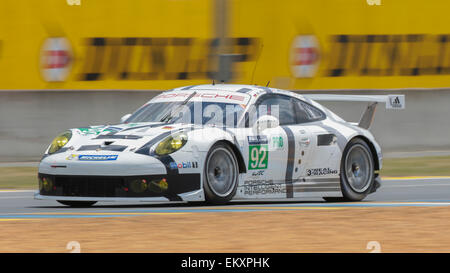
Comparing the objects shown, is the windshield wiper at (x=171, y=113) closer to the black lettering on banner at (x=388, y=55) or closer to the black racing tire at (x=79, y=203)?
the black racing tire at (x=79, y=203)

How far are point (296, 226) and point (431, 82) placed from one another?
1181cm

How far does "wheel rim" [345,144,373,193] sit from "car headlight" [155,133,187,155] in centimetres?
239

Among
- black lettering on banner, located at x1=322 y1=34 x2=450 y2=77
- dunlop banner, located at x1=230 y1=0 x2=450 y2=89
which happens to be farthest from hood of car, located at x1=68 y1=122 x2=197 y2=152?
black lettering on banner, located at x1=322 y1=34 x2=450 y2=77

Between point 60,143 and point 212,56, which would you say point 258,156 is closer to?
point 60,143

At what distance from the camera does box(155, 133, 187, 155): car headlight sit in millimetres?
9727

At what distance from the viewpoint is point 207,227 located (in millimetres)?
8617

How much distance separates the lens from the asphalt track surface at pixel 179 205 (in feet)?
31.9

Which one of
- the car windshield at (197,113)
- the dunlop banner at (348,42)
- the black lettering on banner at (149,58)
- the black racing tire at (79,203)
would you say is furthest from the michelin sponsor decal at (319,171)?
the dunlop banner at (348,42)

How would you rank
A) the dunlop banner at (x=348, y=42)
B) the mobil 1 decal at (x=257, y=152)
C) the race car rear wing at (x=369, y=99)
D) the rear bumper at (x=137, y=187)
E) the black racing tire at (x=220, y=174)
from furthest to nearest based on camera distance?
the dunlop banner at (x=348, y=42)
the race car rear wing at (x=369, y=99)
the mobil 1 decal at (x=257, y=152)
the black racing tire at (x=220, y=174)
the rear bumper at (x=137, y=187)

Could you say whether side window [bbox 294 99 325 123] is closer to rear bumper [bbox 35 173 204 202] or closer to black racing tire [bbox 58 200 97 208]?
rear bumper [bbox 35 173 204 202]

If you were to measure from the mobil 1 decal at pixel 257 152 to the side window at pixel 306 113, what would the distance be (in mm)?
831

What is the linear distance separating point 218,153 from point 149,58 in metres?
8.07

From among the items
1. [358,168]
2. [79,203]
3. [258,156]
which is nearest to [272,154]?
[258,156]
